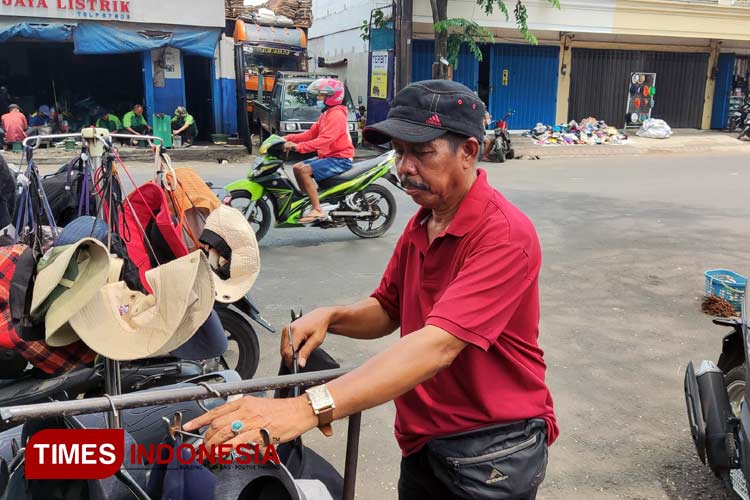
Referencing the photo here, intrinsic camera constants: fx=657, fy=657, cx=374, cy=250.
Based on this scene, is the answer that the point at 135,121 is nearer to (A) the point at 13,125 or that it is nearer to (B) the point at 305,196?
(A) the point at 13,125

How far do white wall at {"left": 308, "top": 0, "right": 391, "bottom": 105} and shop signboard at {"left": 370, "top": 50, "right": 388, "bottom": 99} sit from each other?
1.44 metres

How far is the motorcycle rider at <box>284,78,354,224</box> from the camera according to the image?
710 centimetres

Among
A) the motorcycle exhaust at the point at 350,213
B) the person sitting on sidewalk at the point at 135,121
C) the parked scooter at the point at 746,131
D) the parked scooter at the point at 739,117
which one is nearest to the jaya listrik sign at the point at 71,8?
the person sitting on sidewalk at the point at 135,121

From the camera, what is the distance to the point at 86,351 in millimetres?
2215

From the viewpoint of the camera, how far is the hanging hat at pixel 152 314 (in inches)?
81.1

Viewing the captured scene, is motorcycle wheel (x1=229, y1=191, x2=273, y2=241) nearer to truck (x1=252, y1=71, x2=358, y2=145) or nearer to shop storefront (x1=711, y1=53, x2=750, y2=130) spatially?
truck (x1=252, y1=71, x2=358, y2=145)

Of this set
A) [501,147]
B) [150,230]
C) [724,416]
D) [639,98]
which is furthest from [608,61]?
[150,230]

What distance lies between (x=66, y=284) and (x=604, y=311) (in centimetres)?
438

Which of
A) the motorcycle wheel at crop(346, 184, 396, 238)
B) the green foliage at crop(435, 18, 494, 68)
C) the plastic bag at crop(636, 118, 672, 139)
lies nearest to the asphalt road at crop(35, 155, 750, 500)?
the motorcycle wheel at crop(346, 184, 396, 238)

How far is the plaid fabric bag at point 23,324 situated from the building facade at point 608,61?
1620 cm

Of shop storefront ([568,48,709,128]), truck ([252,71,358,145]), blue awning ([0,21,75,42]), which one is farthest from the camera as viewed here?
shop storefront ([568,48,709,128])

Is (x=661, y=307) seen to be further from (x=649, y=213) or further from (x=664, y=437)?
(x=649, y=213)

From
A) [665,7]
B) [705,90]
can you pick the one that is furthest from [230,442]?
[705,90]

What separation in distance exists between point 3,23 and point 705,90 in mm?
21427
